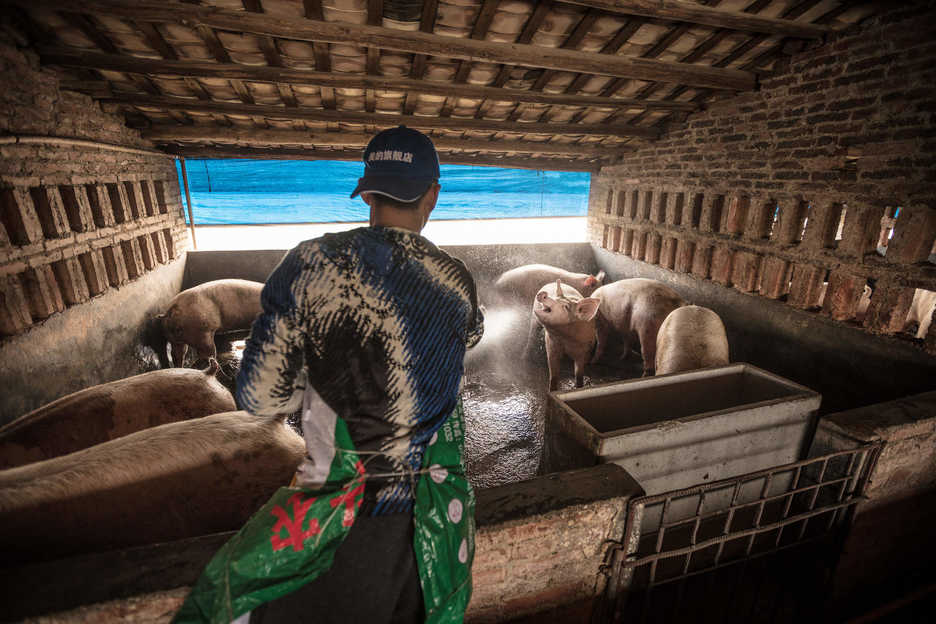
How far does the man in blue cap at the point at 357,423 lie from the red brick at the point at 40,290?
4849 millimetres

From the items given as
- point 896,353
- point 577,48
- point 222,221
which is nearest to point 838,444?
point 896,353

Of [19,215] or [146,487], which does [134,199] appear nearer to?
[19,215]

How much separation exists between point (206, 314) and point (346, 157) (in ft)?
14.8

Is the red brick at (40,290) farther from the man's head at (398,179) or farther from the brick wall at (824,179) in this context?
the brick wall at (824,179)

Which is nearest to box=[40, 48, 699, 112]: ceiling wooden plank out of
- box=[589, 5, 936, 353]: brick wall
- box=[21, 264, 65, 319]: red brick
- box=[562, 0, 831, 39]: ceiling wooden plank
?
box=[589, 5, 936, 353]: brick wall

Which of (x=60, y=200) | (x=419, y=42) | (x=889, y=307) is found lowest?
(x=889, y=307)

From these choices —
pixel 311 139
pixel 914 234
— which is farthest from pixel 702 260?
pixel 311 139

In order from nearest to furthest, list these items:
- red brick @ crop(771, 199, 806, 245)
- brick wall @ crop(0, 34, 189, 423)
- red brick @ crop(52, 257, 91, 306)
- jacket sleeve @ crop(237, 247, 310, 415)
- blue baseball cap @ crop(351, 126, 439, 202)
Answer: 1. jacket sleeve @ crop(237, 247, 310, 415)
2. blue baseball cap @ crop(351, 126, 439, 202)
3. brick wall @ crop(0, 34, 189, 423)
4. red brick @ crop(52, 257, 91, 306)
5. red brick @ crop(771, 199, 806, 245)

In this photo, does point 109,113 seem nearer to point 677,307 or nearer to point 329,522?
point 329,522

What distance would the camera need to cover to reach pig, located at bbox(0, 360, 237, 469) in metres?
3.04

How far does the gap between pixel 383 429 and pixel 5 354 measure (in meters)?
4.80

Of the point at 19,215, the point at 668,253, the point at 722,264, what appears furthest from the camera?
the point at 668,253

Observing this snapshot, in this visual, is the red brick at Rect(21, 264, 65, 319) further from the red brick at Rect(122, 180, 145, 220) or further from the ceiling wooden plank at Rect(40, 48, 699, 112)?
the red brick at Rect(122, 180, 145, 220)

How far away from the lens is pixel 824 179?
5.16m
